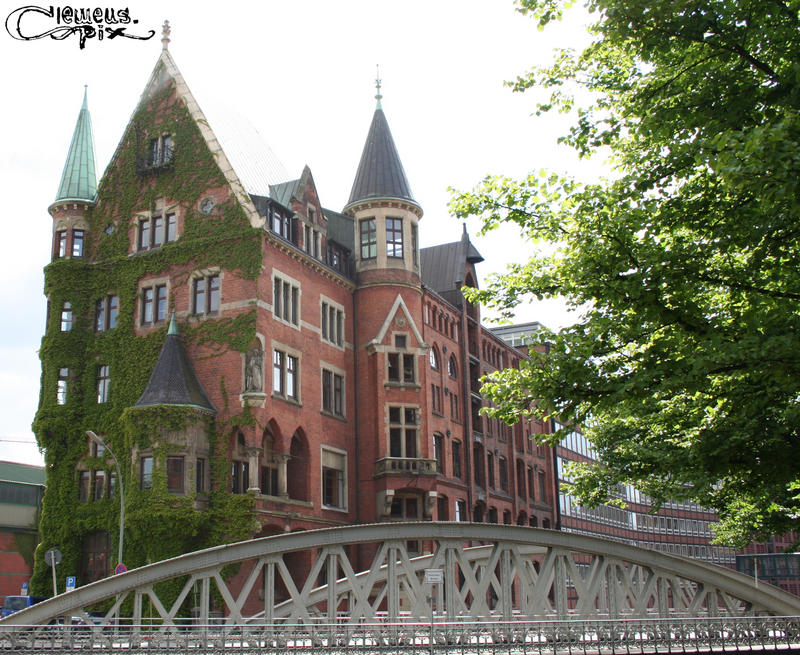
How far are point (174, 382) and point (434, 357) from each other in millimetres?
16188

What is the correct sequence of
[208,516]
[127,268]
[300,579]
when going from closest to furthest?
[208,516] → [300,579] → [127,268]

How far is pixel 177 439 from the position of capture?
126 feet

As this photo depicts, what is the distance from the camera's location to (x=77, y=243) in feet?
150

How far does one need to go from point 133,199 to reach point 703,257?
34.0 metres

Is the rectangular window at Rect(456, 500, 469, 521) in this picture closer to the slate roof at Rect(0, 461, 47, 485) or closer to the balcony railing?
the balcony railing

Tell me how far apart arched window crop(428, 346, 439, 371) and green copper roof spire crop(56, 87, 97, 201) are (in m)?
18.2

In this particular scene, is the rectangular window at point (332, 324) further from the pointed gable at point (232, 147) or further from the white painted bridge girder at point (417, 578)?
the white painted bridge girder at point (417, 578)

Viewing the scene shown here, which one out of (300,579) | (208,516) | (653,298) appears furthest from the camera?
(300,579)

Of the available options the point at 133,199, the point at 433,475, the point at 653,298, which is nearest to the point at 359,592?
the point at 653,298

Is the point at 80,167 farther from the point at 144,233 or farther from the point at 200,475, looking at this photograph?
the point at 200,475

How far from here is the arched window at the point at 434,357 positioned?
5111 centimetres

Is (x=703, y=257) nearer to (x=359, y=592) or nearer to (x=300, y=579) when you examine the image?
(x=359, y=592)

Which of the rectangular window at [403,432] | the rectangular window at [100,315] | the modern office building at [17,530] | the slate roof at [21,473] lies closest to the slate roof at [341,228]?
the rectangular window at [403,432]

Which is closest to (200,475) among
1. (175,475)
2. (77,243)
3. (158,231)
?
(175,475)
